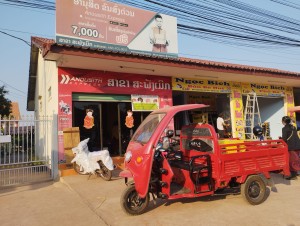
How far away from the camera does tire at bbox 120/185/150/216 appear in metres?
4.77

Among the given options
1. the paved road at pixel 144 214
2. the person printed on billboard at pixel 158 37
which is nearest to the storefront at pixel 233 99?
the person printed on billboard at pixel 158 37

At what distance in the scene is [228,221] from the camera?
4461 millimetres

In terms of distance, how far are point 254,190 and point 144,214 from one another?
2.24 metres

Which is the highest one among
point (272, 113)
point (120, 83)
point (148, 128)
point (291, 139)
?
point (120, 83)

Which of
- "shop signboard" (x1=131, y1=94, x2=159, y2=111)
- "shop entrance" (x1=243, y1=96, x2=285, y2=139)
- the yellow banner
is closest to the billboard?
"shop signboard" (x1=131, y1=94, x2=159, y2=111)

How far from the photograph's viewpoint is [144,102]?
11.0 metres

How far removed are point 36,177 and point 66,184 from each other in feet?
5.64

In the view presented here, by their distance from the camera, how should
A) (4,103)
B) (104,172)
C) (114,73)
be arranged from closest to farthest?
(104,172) → (114,73) → (4,103)

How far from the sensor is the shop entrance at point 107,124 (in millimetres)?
9875

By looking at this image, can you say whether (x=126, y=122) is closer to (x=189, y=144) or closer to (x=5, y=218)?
(x=189, y=144)

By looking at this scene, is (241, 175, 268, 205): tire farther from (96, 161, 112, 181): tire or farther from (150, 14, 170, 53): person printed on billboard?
(150, 14, 170, 53): person printed on billboard

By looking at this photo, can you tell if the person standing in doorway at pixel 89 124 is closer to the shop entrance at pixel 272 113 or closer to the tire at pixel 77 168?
the tire at pixel 77 168

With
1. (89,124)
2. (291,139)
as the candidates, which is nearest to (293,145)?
(291,139)

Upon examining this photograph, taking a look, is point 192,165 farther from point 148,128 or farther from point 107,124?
point 107,124
